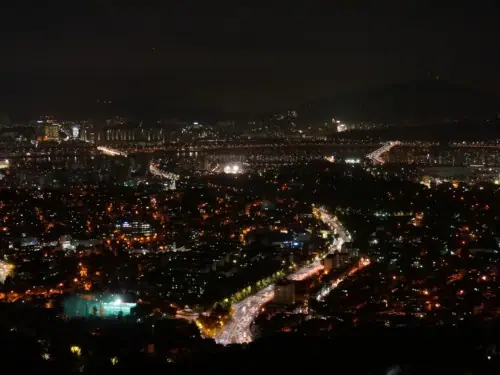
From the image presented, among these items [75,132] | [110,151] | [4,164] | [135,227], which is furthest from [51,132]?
[135,227]

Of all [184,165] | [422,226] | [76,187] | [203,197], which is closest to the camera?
[422,226]

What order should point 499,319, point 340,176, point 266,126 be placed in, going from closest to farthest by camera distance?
point 499,319, point 340,176, point 266,126

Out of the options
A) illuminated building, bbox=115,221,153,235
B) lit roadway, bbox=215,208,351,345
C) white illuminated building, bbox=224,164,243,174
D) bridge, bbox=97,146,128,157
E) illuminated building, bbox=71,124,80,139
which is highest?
illuminated building, bbox=71,124,80,139

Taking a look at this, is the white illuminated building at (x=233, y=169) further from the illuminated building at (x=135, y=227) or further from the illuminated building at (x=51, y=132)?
the illuminated building at (x=51, y=132)

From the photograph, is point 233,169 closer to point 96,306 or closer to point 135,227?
point 135,227

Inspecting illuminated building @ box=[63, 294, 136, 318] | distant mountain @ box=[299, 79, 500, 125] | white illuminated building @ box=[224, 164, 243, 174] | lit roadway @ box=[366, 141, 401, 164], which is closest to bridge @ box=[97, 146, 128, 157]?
white illuminated building @ box=[224, 164, 243, 174]

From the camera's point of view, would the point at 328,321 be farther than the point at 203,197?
No

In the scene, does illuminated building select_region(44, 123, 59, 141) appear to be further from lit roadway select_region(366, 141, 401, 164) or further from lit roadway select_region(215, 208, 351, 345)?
lit roadway select_region(215, 208, 351, 345)

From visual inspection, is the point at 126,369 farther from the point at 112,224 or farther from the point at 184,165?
the point at 184,165

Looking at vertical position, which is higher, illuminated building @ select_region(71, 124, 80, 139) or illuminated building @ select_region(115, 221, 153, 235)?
illuminated building @ select_region(71, 124, 80, 139)

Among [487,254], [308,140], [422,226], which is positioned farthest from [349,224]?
[308,140]
